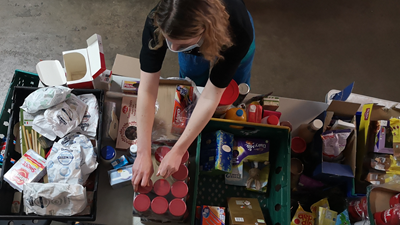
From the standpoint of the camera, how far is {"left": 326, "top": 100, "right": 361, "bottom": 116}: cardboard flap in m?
1.59

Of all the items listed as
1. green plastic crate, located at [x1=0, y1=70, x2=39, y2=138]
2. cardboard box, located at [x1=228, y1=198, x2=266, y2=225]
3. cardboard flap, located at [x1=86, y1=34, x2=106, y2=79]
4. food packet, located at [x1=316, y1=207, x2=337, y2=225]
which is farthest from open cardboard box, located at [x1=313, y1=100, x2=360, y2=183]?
green plastic crate, located at [x1=0, y1=70, x2=39, y2=138]

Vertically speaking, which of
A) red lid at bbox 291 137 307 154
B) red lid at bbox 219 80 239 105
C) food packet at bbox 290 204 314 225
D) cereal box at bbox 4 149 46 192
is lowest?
food packet at bbox 290 204 314 225

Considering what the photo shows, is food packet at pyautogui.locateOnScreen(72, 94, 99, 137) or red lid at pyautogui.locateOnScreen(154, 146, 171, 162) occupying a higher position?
food packet at pyautogui.locateOnScreen(72, 94, 99, 137)

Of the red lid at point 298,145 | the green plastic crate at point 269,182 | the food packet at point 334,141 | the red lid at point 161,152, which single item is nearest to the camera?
the red lid at point 161,152

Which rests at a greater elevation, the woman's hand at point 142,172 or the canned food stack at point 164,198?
the woman's hand at point 142,172

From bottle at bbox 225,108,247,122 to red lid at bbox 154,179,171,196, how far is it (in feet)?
1.67

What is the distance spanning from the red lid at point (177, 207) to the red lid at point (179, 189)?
1.0 inches

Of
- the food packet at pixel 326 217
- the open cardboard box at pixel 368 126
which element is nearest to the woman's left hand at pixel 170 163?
the food packet at pixel 326 217

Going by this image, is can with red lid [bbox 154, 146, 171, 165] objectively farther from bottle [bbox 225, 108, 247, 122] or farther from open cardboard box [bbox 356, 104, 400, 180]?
open cardboard box [bbox 356, 104, 400, 180]

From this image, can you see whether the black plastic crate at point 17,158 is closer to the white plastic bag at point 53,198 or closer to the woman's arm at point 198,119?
the white plastic bag at point 53,198

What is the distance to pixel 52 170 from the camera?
1284mm

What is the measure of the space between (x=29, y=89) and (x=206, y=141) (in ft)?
3.39

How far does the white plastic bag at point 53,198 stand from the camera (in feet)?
3.96

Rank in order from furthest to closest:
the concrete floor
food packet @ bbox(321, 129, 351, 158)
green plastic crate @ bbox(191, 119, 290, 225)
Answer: the concrete floor, food packet @ bbox(321, 129, 351, 158), green plastic crate @ bbox(191, 119, 290, 225)
